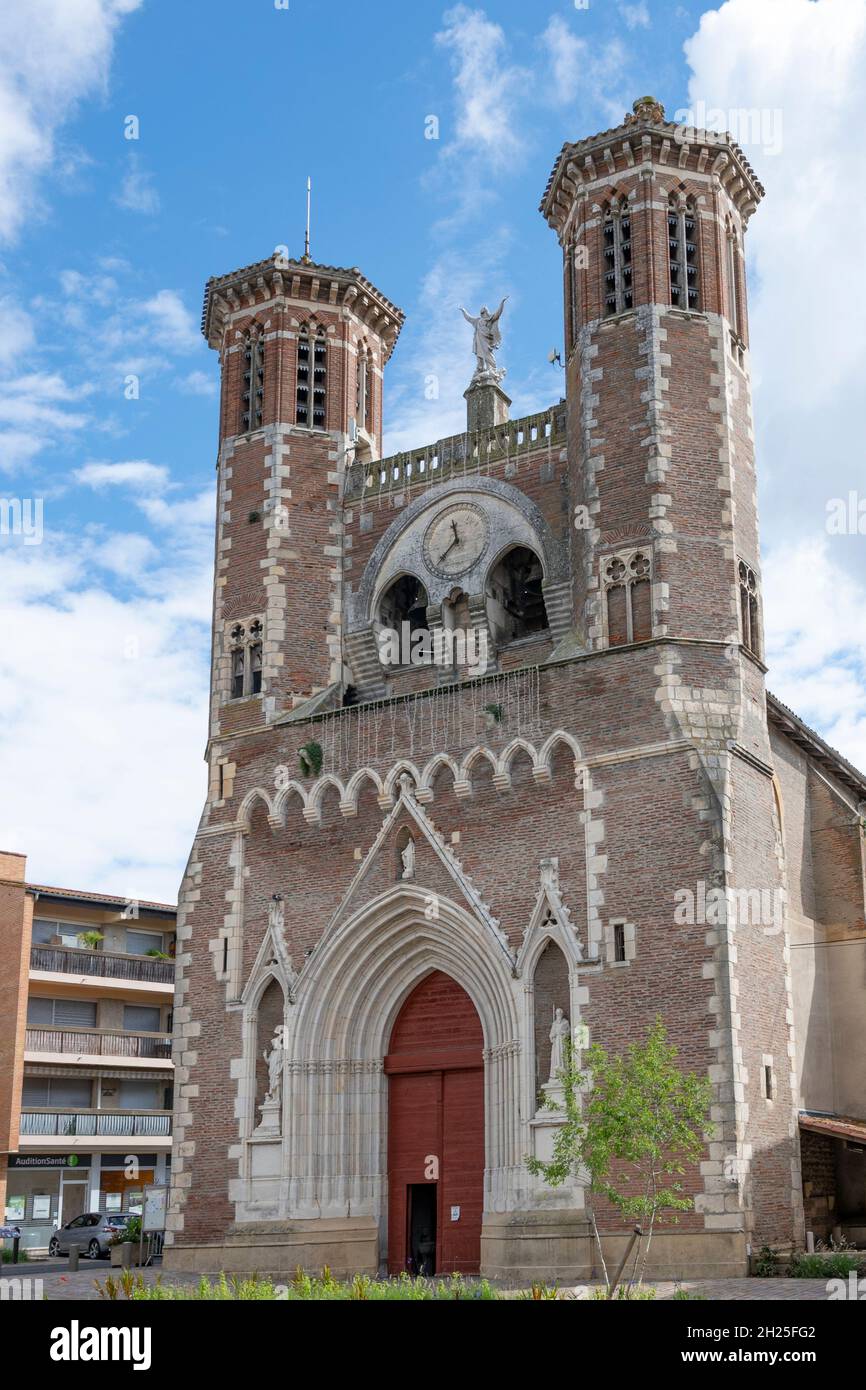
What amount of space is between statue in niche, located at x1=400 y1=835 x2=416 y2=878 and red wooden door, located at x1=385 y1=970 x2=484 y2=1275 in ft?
6.70

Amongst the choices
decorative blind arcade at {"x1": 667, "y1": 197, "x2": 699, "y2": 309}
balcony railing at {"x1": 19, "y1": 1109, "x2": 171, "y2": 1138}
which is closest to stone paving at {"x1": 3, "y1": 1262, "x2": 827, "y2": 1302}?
decorative blind arcade at {"x1": 667, "y1": 197, "x2": 699, "y2": 309}

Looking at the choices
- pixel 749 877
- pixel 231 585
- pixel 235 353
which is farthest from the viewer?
pixel 235 353

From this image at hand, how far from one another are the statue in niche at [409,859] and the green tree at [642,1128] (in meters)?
5.70

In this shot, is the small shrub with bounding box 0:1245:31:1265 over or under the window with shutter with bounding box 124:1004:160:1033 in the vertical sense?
under

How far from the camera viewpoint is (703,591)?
2755cm

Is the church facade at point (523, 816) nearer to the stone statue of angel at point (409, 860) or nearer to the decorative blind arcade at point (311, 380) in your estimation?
the stone statue of angel at point (409, 860)

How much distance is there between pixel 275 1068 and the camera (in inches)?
1129

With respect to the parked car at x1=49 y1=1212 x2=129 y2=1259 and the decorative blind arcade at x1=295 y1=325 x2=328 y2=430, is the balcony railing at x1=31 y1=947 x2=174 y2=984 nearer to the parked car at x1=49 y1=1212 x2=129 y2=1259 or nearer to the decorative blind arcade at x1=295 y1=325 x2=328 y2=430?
the parked car at x1=49 y1=1212 x2=129 y2=1259

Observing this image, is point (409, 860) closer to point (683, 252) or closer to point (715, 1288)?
point (715, 1288)

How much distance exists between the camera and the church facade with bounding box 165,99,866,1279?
25.4 metres
